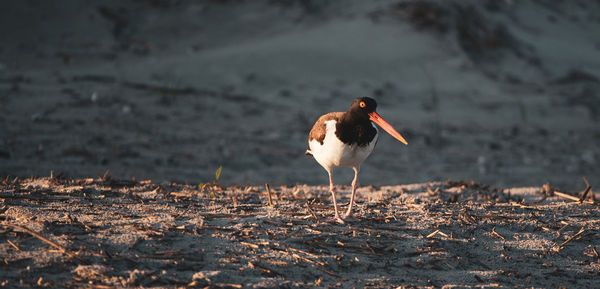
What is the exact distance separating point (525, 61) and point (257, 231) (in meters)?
11.3

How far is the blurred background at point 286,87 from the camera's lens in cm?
730

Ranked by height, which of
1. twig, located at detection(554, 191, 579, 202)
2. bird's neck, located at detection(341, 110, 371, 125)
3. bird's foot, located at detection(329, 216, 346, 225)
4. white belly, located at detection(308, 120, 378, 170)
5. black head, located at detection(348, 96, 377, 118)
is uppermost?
black head, located at detection(348, 96, 377, 118)

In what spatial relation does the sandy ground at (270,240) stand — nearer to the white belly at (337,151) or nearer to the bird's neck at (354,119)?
the white belly at (337,151)

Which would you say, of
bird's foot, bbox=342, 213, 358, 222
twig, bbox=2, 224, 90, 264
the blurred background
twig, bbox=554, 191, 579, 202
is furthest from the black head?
the blurred background

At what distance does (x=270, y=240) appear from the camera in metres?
3.55

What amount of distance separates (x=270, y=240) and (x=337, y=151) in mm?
905

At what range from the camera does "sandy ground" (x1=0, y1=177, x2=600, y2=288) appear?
10.1 feet

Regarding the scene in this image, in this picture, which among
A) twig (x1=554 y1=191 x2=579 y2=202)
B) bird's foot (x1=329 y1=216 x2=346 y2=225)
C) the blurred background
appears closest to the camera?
bird's foot (x1=329 y1=216 x2=346 y2=225)

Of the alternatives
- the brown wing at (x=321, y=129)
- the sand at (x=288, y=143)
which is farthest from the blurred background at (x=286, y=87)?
the brown wing at (x=321, y=129)

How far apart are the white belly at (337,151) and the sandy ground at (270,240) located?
0.46 m

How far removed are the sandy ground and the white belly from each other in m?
0.46

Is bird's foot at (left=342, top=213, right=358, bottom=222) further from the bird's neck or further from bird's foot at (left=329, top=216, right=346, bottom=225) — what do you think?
the bird's neck

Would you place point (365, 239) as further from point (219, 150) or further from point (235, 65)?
point (235, 65)

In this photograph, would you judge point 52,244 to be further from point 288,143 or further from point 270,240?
point 288,143
